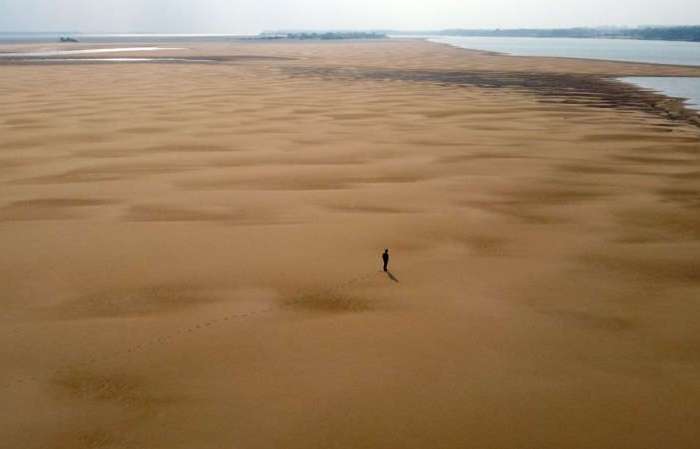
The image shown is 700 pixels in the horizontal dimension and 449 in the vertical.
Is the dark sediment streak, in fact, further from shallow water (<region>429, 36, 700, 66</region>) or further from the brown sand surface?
shallow water (<region>429, 36, 700, 66</region>)

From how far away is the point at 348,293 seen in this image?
5902 mm

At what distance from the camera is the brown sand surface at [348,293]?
4055mm

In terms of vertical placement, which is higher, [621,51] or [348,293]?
[621,51]

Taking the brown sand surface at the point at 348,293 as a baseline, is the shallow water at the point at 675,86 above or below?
above

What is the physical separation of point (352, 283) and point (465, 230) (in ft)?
7.35

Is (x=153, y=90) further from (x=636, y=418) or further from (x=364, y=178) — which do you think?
(x=636, y=418)

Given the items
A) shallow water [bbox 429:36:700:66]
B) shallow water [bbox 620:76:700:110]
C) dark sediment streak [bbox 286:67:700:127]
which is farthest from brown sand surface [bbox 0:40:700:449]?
shallow water [bbox 429:36:700:66]

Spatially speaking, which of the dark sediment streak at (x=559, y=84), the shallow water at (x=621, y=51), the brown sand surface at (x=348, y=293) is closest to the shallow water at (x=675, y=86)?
the dark sediment streak at (x=559, y=84)

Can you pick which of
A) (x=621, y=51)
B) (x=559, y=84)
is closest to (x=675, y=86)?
(x=559, y=84)

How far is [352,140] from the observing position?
13602 mm

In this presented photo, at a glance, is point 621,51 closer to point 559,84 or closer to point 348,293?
point 559,84

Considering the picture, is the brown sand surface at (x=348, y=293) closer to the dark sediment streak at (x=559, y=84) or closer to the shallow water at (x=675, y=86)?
the dark sediment streak at (x=559, y=84)

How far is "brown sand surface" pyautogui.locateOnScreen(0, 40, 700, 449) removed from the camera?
405 cm

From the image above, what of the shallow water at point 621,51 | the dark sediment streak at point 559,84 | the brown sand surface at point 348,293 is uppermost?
the shallow water at point 621,51
